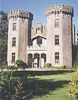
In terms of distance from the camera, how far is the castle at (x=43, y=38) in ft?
94.5

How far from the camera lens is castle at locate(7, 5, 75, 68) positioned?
28812 millimetres

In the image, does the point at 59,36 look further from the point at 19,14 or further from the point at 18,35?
the point at 19,14

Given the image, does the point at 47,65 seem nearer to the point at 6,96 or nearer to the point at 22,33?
the point at 22,33

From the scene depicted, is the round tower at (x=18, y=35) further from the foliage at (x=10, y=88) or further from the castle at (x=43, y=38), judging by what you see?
the foliage at (x=10, y=88)

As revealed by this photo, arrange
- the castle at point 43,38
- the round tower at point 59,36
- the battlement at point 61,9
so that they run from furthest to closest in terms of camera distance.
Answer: the battlement at point 61,9 < the castle at point 43,38 < the round tower at point 59,36

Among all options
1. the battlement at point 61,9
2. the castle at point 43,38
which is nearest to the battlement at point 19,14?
the castle at point 43,38

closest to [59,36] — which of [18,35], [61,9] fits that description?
[61,9]

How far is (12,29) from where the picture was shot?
32406mm

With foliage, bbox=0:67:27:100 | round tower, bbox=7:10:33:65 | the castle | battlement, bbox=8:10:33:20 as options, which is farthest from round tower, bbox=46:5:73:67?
foliage, bbox=0:67:27:100

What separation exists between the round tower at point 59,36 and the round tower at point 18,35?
13.8ft

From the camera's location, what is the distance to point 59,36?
28891 mm

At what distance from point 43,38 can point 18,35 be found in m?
4.15

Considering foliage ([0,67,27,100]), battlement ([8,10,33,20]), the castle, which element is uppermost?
battlement ([8,10,33,20])

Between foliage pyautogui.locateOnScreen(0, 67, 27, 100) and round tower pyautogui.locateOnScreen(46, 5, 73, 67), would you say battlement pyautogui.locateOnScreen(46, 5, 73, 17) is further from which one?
foliage pyautogui.locateOnScreen(0, 67, 27, 100)
